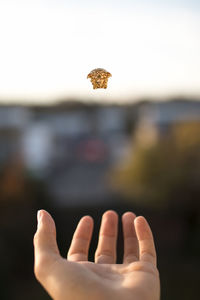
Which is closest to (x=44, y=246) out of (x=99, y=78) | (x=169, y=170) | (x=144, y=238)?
(x=144, y=238)

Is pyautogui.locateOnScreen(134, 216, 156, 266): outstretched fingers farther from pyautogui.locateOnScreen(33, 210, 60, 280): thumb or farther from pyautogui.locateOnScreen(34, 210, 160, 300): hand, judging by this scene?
pyautogui.locateOnScreen(33, 210, 60, 280): thumb

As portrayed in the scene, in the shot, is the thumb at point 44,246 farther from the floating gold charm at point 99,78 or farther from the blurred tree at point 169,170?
the blurred tree at point 169,170

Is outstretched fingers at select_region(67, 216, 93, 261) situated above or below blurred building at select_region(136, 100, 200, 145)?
below

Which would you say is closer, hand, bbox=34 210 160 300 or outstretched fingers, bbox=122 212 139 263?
hand, bbox=34 210 160 300

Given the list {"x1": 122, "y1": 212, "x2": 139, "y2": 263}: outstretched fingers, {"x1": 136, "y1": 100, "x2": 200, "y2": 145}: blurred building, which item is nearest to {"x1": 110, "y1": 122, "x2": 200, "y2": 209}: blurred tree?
{"x1": 136, "y1": 100, "x2": 200, "y2": 145}: blurred building

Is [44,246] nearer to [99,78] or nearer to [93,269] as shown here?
[93,269]

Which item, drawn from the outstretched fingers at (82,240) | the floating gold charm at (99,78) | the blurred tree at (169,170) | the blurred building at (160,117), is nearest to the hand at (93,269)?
the outstretched fingers at (82,240)

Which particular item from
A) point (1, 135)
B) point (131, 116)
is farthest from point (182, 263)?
point (1, 135)
